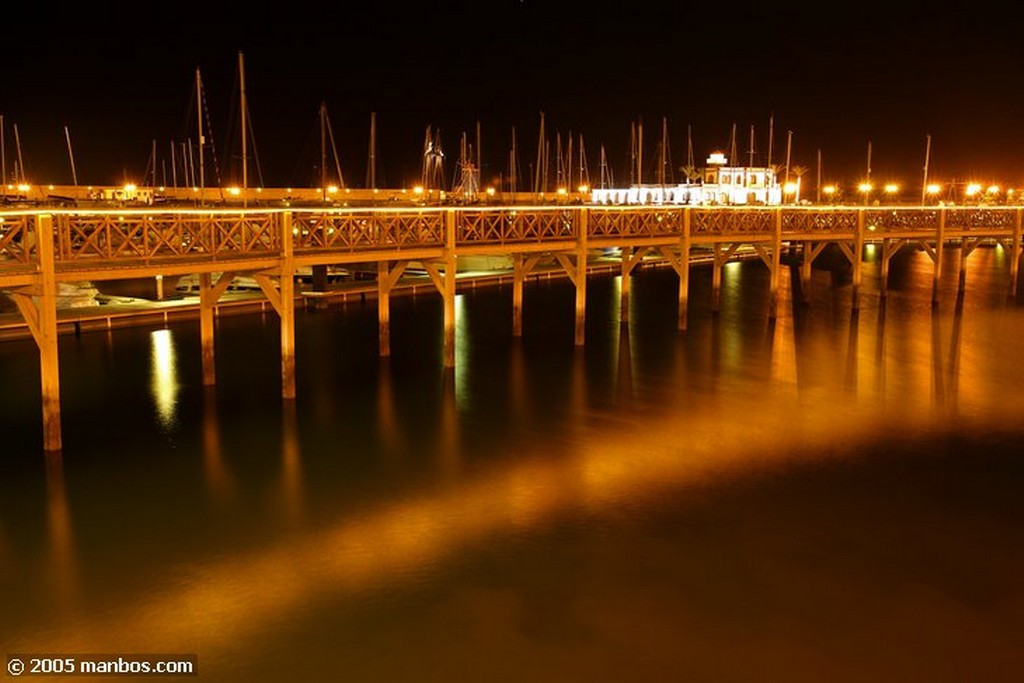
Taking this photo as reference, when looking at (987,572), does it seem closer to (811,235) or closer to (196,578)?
(196,578)

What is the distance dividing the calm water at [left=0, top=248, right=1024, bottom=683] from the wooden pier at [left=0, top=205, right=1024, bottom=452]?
2.17 meters

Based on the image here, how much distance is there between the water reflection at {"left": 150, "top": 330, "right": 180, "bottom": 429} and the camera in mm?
20216

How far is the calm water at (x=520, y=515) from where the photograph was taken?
10.5 m

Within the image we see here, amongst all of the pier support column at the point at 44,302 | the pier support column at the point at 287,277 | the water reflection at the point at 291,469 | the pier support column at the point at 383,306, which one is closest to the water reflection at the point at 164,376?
the water reflection at the point at 291,469

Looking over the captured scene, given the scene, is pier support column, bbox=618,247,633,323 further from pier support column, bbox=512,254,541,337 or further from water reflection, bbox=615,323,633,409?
pier support column, bbox=512,254,541,337

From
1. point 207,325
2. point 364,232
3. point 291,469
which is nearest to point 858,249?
point 364,232

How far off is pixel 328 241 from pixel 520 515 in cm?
888

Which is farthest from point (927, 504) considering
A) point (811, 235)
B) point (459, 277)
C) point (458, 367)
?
point (459, 277)

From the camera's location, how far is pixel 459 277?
4394 cm

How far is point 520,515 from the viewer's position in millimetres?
14539

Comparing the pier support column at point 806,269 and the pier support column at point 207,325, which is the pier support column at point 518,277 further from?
the pier support column at point 806,269

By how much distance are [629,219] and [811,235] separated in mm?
9219

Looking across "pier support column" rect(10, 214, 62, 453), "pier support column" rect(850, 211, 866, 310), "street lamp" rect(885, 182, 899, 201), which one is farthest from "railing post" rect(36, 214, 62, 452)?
"street lamp" rect(885, 182, 899, 201)

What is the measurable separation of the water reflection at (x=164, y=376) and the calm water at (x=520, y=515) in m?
0.11
